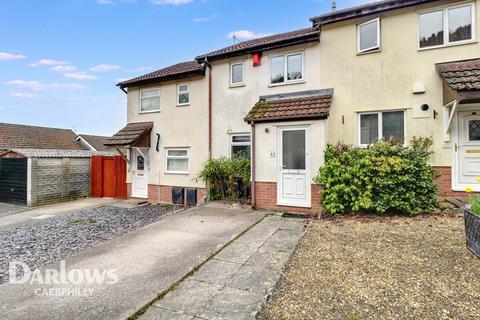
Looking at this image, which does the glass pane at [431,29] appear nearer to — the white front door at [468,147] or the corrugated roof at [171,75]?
the white front door at [468,147]

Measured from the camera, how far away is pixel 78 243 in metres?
6.39

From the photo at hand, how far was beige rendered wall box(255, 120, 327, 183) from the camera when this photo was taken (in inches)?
308

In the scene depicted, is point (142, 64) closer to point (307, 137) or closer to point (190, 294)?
point (307, 137)

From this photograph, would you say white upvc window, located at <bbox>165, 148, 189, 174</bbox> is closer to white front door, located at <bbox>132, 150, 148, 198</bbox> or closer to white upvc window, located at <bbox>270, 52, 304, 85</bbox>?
white front door, located at <bbox>132, 150, 148, 198</bbox>

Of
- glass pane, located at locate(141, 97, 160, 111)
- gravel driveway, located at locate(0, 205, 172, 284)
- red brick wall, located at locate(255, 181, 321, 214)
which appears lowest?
gravel driveway, located at locate(0, 205, 172, 284)

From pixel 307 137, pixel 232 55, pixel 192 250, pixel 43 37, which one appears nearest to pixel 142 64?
pixel 43 37

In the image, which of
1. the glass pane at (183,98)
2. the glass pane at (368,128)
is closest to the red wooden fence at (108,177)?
the glass pane at (183,98)

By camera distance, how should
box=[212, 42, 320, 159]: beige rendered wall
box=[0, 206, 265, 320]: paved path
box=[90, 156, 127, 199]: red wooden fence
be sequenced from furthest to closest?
box=[90, 156, 127, 199]: red wooden fence, box=[212, 42, 320, 159]: beige rendered wall, box=[0, 206, 265, 320]: paved path

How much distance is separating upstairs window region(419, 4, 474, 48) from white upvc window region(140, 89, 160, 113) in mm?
11094

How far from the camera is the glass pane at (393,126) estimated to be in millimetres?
8125

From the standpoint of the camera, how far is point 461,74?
6.90 m

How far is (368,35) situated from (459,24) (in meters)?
2.47

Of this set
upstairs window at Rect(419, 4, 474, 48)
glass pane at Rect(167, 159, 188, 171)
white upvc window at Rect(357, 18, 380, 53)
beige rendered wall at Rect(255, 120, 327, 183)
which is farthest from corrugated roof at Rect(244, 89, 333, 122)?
glass pane at Rect(167, 159, 188, 171)

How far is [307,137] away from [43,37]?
53.7ft
